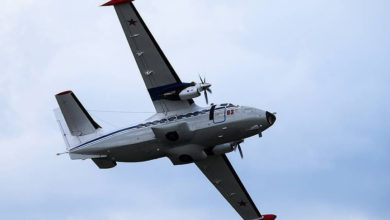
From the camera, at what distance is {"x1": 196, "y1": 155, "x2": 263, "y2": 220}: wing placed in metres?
68.5

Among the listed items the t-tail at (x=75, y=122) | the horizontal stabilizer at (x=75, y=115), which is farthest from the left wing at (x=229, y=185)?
the horizontal stabilizer at (x=75, y=115)

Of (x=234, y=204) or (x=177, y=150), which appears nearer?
(x=177, y=150)

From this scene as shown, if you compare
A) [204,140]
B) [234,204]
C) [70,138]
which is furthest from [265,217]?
[70,138]

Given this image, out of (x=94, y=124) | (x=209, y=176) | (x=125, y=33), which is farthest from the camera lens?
(x=209, y=176)

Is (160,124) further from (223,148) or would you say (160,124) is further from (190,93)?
(223,148)

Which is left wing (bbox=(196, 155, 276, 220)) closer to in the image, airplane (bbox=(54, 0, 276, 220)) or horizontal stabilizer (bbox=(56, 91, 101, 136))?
airplane (bbox=(54, 0, 276, 220))

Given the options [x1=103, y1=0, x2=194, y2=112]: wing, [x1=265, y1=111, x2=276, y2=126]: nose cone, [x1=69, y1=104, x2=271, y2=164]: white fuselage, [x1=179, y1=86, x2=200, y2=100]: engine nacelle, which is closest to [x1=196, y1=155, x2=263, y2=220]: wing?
[x1=69, y1=104, x2=271, y2=164]: white fuselage

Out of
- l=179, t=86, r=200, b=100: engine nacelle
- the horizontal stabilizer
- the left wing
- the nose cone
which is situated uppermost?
the horizontal stabilizer

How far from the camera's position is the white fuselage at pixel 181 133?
61.2m

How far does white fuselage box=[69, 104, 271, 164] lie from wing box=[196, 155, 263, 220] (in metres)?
5.46

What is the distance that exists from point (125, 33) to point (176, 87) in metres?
5.19

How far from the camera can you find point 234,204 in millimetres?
71312

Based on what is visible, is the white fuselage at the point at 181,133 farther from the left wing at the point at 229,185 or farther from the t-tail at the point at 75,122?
the left wing at the point at 229,185

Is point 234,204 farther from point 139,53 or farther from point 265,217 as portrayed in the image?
point 139,53
